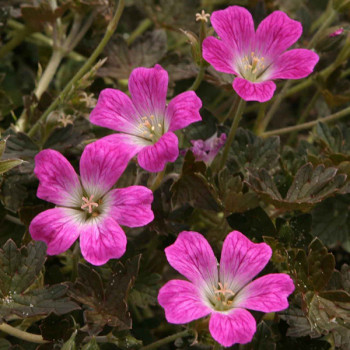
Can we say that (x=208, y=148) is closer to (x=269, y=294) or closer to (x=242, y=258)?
(x=242, y=258)

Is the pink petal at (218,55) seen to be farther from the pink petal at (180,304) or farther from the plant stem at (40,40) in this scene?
the plant stem at (40,40)

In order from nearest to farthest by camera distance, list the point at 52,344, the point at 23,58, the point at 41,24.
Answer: the point at 52,344
the point at 41,24
the point at 23,58

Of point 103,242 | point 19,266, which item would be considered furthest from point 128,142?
point 19,266

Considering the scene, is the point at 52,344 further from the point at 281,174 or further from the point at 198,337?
the point at 281,174

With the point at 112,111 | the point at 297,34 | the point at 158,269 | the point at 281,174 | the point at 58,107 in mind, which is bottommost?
the point at 158,269

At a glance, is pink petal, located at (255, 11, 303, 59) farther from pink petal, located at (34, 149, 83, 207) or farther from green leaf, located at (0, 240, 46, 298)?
green leaf, located at (0, 240, 46, 298)

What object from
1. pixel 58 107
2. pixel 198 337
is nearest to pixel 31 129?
pixel 58 107
